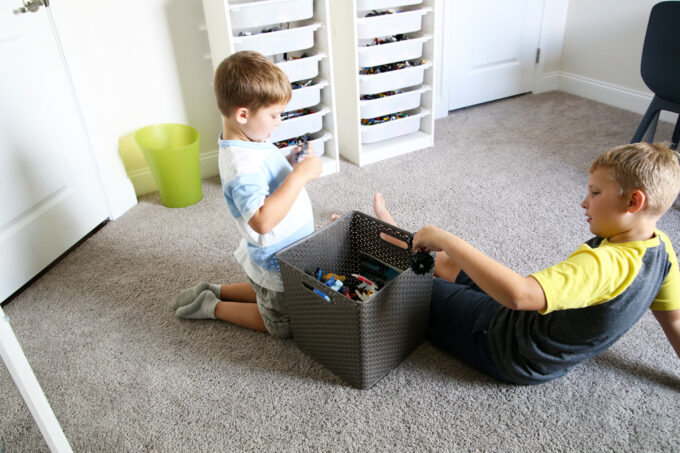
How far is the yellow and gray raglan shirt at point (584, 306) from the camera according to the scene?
96 cm

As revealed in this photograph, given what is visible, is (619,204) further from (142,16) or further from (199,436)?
(142,16)

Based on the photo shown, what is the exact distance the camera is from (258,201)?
3.81 ft

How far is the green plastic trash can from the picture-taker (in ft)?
6.44

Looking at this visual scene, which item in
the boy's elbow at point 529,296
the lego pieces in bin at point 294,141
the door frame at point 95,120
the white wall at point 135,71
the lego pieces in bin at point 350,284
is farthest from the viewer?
the lego pieces in bin at point 294,141

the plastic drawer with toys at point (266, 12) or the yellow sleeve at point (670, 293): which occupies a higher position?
the plastic drawer with toys at point (266, 12)

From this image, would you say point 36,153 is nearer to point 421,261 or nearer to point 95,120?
point 95,120

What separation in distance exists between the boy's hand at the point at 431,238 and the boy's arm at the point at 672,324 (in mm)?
557

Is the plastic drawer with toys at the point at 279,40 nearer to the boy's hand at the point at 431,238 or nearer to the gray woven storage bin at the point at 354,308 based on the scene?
the gray woven storage bin at the point at 354,308

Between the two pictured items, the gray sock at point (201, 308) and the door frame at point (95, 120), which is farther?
the door frame at point (95, 120)

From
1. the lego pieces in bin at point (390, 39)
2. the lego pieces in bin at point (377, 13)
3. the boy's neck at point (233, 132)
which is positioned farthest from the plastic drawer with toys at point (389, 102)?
the boy's neck at point (233, 132)

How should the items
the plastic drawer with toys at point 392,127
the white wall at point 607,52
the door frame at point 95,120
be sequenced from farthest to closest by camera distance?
the white wall at point 607,52, the plastic drawer with toys at point 392,127, the door frame at point 95,120

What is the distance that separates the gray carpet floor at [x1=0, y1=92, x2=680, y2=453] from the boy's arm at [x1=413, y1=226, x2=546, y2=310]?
37cm

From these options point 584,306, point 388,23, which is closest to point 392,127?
point 388,23

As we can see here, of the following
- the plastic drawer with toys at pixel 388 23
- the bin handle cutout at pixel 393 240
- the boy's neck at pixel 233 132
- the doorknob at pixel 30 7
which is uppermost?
the doorknob at pixel 30 7
